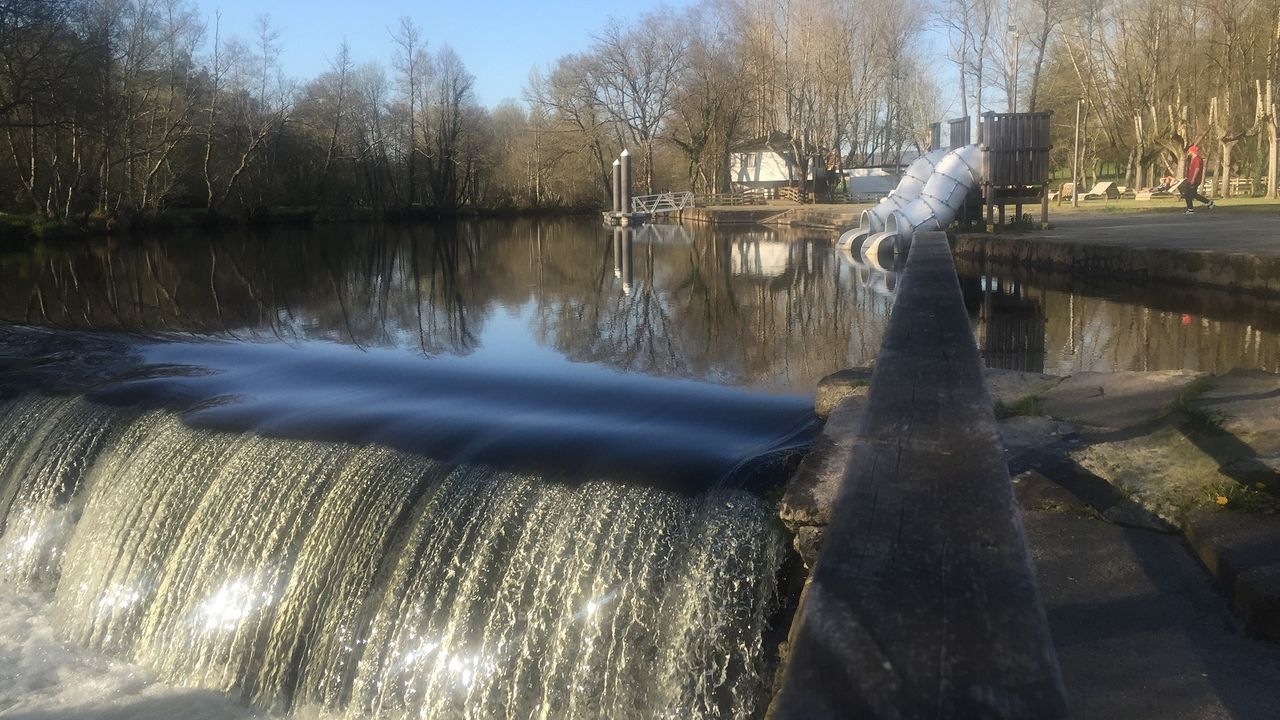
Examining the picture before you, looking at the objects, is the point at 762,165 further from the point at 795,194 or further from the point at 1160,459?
the point at 1160,459

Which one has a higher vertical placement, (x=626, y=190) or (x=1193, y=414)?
(x=626, y=190)

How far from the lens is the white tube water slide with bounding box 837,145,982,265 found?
18844 millimetres

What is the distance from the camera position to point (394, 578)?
5.15m

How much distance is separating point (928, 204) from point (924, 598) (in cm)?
1906

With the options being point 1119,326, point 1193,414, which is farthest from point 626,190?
point 1193,414

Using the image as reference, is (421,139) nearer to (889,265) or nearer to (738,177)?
(738,177)

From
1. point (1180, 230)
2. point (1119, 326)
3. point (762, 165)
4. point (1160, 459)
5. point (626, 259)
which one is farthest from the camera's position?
point (762, 165)

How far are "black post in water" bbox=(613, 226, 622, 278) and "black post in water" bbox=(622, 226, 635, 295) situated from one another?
0.29 ft

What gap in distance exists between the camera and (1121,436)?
176 inches

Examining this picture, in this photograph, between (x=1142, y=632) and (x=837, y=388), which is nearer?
(x=1142, y=632)

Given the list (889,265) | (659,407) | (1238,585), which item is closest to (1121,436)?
(1238,585)

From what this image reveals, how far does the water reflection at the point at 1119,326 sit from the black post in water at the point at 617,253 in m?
6.22

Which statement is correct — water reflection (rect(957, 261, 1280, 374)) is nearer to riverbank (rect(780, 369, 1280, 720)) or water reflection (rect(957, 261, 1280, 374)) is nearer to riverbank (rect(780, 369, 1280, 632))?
riverbank (rect(780, 369, 1280, 632))

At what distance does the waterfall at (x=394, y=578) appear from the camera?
4.44m
